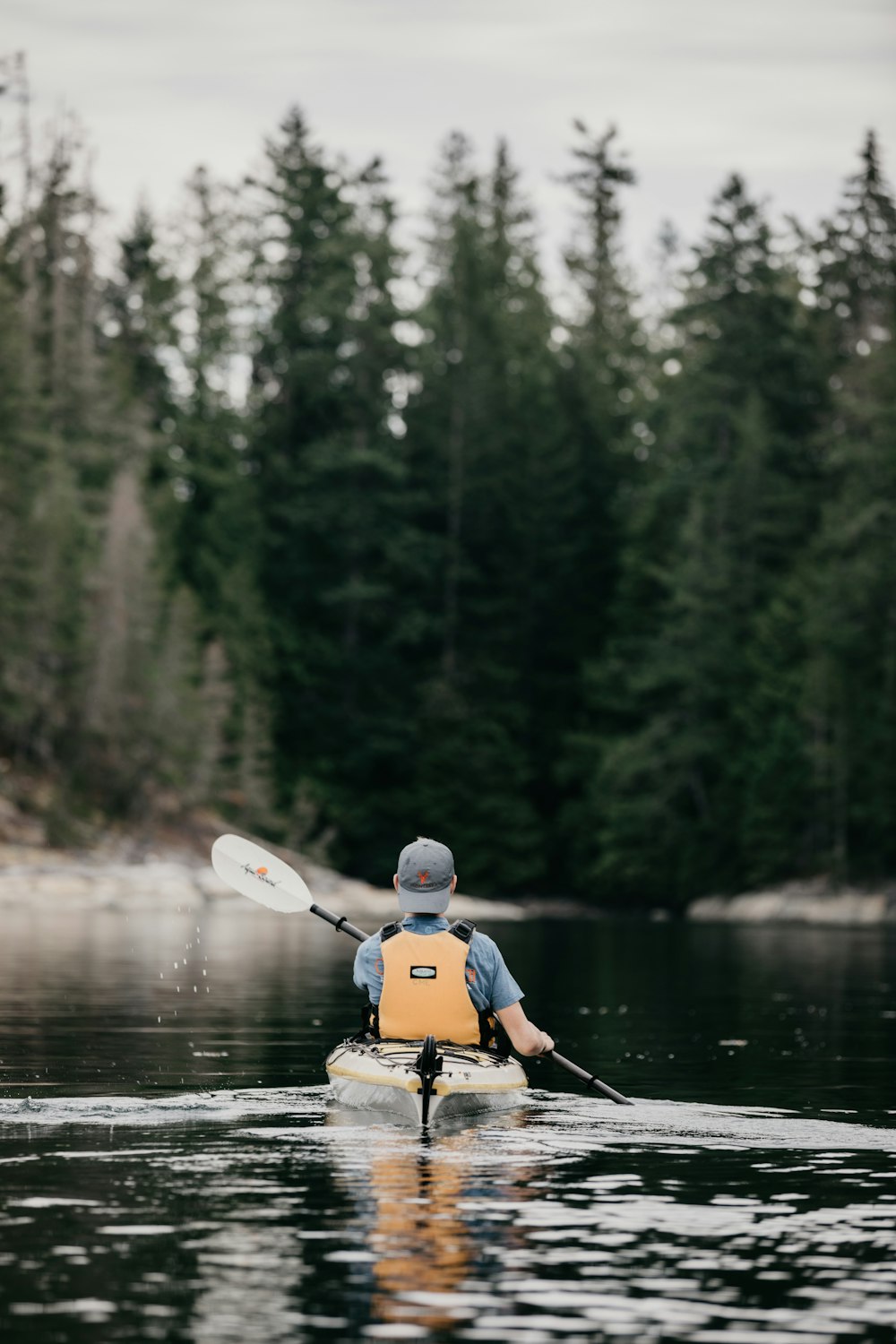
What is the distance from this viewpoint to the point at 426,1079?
1191 centimetres

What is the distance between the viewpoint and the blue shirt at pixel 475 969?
12562 mm

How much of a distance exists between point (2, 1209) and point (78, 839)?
50212 mm

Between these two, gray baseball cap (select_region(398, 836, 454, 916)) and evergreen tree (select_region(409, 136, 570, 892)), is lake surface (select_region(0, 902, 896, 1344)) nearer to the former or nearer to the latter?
gray baseball cap (select_region(398, 836, 454, 916))

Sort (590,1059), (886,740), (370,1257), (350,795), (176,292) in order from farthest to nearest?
(176,292)
(350,795)
(886,740)
(590,1059)
(370,1257)

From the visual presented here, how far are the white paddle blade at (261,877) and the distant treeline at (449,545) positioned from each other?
152ft

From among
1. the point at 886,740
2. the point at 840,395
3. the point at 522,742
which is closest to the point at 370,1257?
the point at 886,740

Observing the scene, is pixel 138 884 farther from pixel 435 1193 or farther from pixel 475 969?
pixel 435 1193

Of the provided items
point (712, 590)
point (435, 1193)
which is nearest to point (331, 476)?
point (712, 590)

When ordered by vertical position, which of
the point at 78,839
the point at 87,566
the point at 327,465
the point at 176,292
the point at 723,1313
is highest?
the point at 176,292

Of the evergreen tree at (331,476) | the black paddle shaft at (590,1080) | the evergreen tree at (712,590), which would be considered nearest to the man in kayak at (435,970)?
the black paddle shaft at (590,1080)

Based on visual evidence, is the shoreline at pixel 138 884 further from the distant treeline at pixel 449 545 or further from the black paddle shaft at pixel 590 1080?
the black paddle shaft at pixel 590 1080

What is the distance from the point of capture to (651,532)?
79312 mm

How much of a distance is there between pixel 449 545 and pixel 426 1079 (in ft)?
227

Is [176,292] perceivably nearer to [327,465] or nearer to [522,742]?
[327,465]
